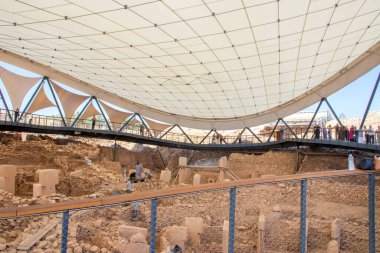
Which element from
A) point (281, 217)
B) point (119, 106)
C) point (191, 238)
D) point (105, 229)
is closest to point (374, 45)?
point (281, 217)

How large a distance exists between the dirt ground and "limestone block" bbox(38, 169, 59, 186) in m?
1.09

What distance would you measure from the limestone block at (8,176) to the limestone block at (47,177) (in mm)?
1648

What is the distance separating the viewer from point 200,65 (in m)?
18.3

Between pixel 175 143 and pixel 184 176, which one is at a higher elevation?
pixel 175 143

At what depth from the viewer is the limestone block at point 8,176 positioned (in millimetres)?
16312

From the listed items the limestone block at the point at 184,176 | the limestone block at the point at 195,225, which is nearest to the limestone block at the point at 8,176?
the limestone block at the point at 195,225

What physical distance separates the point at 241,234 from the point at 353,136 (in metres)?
12.5

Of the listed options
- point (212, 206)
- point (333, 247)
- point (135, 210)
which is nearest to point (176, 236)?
point (135, 210)

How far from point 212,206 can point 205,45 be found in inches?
358

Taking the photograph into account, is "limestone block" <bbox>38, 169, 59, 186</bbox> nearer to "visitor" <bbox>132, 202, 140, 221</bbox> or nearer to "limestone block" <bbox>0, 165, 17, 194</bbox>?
"limestone block" <bbox>0, 165, 17, 194</bbox>

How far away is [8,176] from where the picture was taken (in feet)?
54.3

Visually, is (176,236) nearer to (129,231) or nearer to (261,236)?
(129,231)

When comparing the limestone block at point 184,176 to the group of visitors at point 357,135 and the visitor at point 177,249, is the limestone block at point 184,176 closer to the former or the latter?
the group of visitors at point 357,135

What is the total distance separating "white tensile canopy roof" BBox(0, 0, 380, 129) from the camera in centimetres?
1211
